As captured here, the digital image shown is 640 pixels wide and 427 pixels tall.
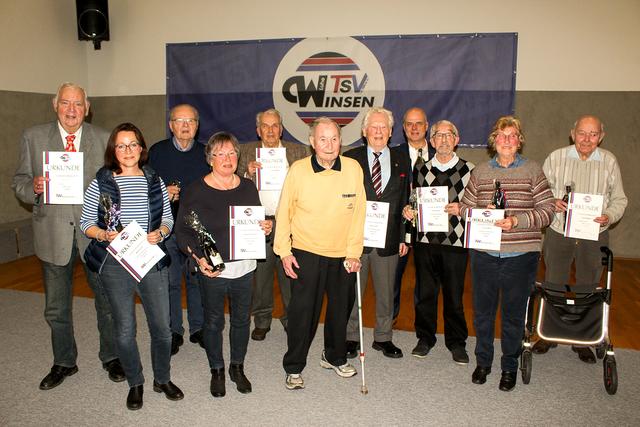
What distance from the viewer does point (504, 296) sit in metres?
3.24

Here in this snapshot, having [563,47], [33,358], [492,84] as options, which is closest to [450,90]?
[492,84]

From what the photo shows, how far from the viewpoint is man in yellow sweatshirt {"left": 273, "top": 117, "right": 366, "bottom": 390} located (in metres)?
3.04

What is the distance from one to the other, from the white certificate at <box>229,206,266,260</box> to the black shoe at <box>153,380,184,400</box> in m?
0.94

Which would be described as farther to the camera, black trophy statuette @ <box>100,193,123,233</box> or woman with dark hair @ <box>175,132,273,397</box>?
woman with dark hair @ <box>175,132,273,397</box>

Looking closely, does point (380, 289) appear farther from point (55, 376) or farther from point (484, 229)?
point (55, 376)

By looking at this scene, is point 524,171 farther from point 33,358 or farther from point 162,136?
point 162,136

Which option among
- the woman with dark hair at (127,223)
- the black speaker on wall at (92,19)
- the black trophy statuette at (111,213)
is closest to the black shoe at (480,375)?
the woman with dark hair at (127,223)

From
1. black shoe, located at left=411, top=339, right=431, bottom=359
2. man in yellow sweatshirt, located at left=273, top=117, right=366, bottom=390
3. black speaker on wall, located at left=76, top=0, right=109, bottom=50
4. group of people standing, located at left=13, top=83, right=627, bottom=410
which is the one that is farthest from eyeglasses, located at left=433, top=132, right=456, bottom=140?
black speaker on wall, located at left=76, top=0, right=109, bottom=50

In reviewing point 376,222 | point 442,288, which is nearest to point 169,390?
point 376,222

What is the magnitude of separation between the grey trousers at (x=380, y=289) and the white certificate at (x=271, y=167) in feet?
2.87

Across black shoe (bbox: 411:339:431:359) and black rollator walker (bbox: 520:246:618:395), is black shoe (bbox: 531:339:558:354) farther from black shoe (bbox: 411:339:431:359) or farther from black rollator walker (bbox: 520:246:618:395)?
black shoe (bbox: 411:339:431:359)

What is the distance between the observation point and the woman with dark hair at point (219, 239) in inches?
116

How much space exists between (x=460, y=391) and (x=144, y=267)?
84.5 inches

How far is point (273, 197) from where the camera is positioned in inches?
151
